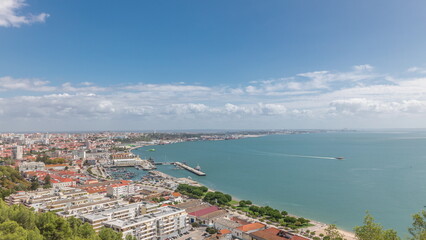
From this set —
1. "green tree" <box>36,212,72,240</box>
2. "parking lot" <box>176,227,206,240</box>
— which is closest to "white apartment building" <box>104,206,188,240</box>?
"parking lot" <box>176,227,206,240</box>

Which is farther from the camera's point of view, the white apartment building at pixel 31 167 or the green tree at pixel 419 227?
the white apartment building at pixel 31 167

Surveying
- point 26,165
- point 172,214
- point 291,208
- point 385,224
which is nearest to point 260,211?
point 291,208

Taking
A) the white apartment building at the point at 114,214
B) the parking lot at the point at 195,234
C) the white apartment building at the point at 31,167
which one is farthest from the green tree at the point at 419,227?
the white apartment building at the point at 31,167

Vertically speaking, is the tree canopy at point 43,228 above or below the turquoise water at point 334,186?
above

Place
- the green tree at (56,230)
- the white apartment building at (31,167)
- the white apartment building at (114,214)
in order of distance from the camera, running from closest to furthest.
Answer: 1. the green tree at (56,230)
2. the white apartment building at (114,214)
3. the white apartment building at (31,167)

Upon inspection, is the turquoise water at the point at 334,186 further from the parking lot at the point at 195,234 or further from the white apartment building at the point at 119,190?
the white apartment building at the point at 119,190

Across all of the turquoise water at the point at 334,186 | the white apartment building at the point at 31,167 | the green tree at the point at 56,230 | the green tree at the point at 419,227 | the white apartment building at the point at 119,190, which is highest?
the green tree at the point at 419,227

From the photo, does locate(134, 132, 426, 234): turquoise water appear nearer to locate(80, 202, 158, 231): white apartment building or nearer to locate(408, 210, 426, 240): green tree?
locate(408, 210, 426, 240): green tree

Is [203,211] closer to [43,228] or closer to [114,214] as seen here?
[114,214]

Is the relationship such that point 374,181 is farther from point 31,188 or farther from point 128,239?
point 31,188

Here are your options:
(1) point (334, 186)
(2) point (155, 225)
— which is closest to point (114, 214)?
(2) point (155, 225)
